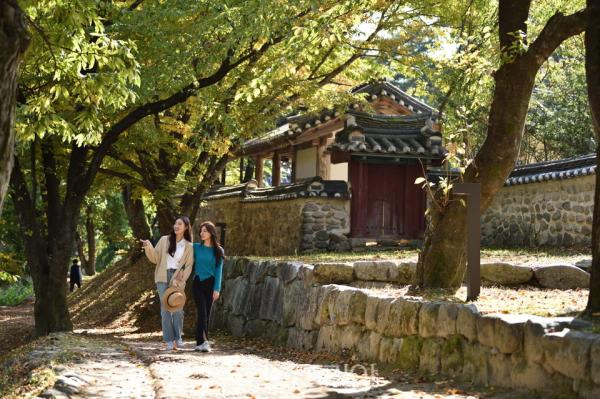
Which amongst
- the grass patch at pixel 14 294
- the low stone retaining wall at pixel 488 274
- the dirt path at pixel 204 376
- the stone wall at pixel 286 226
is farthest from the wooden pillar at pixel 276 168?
the dirt path at pixel 204 376

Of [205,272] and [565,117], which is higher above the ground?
[565,117]

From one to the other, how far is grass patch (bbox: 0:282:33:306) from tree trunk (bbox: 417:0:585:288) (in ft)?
94.4

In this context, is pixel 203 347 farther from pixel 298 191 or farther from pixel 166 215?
pixel 298 191

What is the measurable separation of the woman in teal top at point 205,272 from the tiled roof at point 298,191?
433 inches

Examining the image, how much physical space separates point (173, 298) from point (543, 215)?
10785 millimetres

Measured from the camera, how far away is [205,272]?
35.5 feet

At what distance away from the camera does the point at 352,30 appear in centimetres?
1489

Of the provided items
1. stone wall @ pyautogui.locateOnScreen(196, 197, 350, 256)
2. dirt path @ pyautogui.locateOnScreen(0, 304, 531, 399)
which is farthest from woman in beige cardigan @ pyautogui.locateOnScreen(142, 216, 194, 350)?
stone wall @ pyautogui.locateOnScreen(196, 197, 350, 256)

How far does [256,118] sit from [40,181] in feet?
15.4

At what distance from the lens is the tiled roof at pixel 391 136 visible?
2150 cm

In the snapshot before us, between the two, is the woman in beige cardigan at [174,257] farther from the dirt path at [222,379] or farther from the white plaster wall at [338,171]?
the white plaster wall at [338,171]

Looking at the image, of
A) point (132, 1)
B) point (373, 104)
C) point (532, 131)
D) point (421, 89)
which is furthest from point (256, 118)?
point (532, 131)

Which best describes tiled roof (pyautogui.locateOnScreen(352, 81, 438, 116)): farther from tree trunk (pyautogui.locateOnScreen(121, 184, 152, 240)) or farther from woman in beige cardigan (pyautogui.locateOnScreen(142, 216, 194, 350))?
woman in beige cardigan (pyautogui.locateOnScreen(142, 216, 194, 350))

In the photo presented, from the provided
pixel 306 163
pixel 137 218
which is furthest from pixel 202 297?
pixel 306 163
